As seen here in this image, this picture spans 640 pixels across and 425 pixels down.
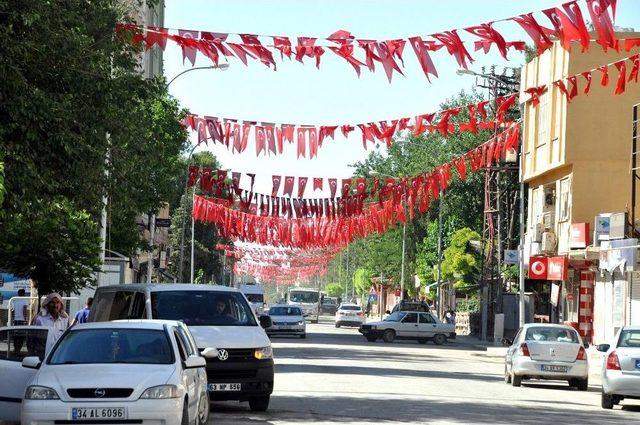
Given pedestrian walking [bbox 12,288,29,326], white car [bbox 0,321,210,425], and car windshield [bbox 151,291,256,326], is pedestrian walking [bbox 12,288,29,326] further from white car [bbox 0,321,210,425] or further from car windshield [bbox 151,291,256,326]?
white car [bbox 0,321,210,425]

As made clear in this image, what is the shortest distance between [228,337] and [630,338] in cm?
826

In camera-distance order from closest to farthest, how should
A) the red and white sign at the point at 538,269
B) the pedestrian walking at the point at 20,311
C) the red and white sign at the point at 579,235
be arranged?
the pedestrian walking at the point at 20,311, the red and white sign at the point at 579,235, the red and white sign at the point at 538,269

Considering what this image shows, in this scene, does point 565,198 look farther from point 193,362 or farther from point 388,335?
point 193,362

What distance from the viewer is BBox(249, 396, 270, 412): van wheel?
20344 mm

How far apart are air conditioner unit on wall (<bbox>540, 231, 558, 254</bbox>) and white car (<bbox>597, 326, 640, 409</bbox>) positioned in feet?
98.8

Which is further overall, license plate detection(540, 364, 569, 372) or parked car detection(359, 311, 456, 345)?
parked car detection(359, 311, 456, 345)

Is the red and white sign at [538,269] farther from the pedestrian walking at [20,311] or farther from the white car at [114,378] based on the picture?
the white car at [114,378]

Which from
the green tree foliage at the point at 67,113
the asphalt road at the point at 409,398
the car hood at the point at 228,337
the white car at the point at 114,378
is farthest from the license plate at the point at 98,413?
the car hood at the point at 228,337

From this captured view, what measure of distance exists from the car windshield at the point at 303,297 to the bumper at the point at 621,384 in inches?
3192

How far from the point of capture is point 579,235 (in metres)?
50.7

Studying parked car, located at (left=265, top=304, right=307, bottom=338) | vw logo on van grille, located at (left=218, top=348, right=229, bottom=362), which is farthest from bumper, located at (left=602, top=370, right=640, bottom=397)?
parked car, located at (left=265, top=304, right=307, bottom=338)

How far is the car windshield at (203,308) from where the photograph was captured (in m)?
20.7

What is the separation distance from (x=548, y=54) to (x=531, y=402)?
32.6 metres

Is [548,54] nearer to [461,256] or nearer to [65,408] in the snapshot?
[461,256]
